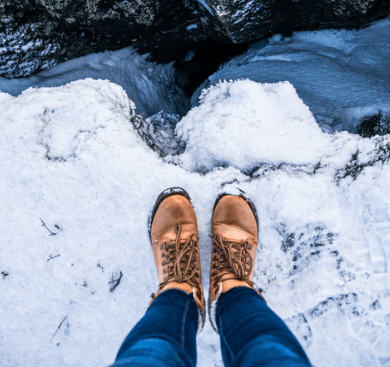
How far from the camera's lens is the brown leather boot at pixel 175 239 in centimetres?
128

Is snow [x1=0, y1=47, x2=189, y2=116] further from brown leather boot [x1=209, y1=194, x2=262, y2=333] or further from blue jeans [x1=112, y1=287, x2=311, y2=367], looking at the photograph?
blue jeans [x1=112, y1=287, x2=311, y2=367]

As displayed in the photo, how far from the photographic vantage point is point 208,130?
1441 mm

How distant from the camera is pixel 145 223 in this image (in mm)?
1366

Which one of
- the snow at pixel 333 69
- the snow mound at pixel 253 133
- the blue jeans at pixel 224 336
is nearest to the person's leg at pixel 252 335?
the blue jeans at pixel 224 336

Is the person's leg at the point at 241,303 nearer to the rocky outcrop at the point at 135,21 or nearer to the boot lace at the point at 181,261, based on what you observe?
the boot lace at the point at 181,261

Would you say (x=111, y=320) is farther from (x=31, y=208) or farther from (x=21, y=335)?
(x=31, y=208)

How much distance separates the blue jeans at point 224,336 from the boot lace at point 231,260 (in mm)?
101

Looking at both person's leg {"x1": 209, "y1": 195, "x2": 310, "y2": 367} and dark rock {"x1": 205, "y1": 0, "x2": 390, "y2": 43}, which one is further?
dark rock {"x1": 205, "y1": 0, "x2": 390, "y2": 43}

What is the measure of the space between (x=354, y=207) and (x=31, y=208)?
1.60 meters

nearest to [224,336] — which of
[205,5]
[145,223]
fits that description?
[145,223]

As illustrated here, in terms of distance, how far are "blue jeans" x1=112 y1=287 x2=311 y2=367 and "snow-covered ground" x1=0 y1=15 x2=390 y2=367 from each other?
313 mm

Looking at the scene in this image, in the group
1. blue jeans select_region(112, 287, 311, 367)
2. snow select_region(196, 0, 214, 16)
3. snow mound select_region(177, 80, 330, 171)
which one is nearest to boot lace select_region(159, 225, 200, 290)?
blue jeans select_region(112, 287, 311, 367)

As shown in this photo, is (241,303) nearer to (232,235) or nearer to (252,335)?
(252,335)

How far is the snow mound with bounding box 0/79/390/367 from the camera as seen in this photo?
1.29 m
